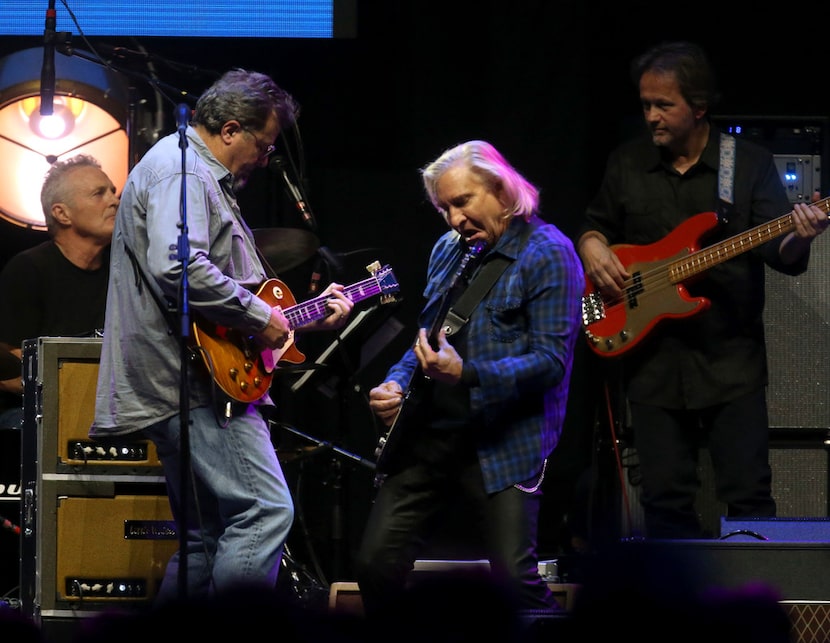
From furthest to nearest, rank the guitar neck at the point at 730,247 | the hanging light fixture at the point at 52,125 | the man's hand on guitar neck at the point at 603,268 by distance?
the hanging light fixture at the point at 52,125, the man's hand on guitar neck at the point at 603,268, the guitar neck at the point at 730,247

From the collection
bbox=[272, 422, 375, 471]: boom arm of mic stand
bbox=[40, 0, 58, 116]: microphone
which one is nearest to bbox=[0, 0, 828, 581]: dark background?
bbox=[272, 422, 375, 471]: boom arm of mic stand

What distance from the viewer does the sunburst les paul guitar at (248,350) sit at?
4359 millimetres

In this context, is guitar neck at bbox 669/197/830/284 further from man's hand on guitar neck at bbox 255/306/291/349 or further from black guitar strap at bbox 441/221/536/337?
man's hand on guitar neck at bbox 255/306/291/349

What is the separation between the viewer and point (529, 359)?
414 cm

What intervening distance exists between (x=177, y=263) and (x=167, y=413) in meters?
0.49

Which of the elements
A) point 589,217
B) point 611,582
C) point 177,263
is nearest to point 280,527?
point 177,263

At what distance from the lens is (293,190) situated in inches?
236

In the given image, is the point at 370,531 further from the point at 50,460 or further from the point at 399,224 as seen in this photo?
the point at 399,224

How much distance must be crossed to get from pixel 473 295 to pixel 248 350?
776 mm

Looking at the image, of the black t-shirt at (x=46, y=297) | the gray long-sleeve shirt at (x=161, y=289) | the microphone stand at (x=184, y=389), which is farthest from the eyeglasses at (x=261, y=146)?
the black t-shirt at (x=46, y=297)

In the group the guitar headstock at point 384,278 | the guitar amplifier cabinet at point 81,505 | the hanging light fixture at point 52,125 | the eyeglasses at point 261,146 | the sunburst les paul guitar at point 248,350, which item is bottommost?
the guitar amplifier cabinet at point 81,505

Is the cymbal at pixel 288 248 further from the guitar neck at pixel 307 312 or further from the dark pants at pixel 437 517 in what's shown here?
the dark pants at pixel 437 517

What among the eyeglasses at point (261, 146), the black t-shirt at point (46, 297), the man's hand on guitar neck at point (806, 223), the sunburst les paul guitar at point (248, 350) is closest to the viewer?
the sunburst les paul guitar at point (248, 350)

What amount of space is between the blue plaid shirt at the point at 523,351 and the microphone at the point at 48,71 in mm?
2453
